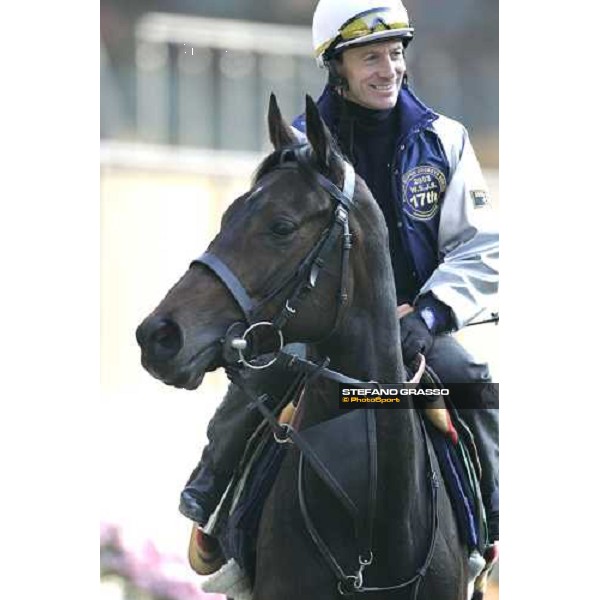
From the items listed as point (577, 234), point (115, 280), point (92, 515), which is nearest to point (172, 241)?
point (115, 280)

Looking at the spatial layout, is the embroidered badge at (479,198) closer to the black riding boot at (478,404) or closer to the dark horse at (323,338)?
the black riding boot at (478,404)

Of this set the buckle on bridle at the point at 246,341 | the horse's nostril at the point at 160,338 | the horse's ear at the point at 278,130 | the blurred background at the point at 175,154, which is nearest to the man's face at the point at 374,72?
the blurred background at the point at 175,154

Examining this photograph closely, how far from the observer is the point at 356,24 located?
3.09m

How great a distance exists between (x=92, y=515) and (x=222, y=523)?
0.42 meters

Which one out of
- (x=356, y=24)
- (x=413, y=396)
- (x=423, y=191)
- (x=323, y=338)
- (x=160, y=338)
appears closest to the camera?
(x=160, y=338)

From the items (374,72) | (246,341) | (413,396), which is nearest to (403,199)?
(374,72)

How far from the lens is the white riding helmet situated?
10.2 feet

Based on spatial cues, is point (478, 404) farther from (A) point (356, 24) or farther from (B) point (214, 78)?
(B) point (214, 78)

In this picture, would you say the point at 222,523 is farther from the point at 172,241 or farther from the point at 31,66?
the point at 31,66

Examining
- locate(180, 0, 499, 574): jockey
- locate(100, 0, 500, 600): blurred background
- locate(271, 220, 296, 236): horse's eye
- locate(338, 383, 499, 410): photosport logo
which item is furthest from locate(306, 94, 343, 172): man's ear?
locate(100, 0, 500, 600): blurred background

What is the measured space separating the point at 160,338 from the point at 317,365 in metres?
Answer: 0.42

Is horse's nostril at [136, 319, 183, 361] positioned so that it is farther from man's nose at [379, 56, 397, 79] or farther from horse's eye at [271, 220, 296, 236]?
man's nose at [379, 56, 397, 79]

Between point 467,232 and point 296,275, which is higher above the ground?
point 467,232

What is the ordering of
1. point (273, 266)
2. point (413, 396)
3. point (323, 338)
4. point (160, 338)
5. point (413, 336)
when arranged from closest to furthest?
point (160, 338) < point (273, 266) < point (323, 338) < point (413, 396) < point (413, 336)
